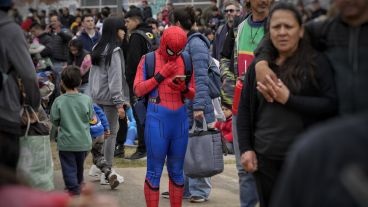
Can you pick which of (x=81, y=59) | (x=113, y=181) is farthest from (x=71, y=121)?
(x=81, y=59)

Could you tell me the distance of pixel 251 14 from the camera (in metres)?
6.75

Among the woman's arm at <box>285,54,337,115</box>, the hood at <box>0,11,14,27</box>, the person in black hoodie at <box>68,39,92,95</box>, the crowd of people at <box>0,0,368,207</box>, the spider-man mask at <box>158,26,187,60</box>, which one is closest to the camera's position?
the crowd of people at <box>0,0,368,207</box>

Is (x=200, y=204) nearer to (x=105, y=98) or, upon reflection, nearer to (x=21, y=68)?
(x=105, y=98)

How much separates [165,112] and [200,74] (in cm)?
91

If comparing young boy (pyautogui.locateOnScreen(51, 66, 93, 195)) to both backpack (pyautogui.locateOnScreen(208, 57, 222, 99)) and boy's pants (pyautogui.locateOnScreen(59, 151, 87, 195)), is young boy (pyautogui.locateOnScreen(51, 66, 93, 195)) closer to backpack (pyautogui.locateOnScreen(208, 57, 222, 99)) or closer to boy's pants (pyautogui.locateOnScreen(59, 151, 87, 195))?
boy's pants (pyautogui.locateOnScreen(59, 151, 87, 195))

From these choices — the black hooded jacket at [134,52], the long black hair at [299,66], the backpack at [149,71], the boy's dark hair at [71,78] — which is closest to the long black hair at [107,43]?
the black hooded jacket at [134,52]

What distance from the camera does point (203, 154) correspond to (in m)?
8.12

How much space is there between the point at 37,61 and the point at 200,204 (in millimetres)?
6286

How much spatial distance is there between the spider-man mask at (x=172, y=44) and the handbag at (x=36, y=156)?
1417 mm

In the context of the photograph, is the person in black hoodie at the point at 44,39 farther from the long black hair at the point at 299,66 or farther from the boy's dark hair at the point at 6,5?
the long black hair at the point at 299,66

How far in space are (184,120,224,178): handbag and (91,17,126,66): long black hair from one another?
1.92 meters

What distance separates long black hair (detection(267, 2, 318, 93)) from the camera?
468cm

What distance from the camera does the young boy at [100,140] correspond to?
30.0ft

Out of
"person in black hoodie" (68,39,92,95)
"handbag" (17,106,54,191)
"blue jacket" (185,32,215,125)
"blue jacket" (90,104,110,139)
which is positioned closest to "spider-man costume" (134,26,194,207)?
"blue jacket" (185,32,215,125)
